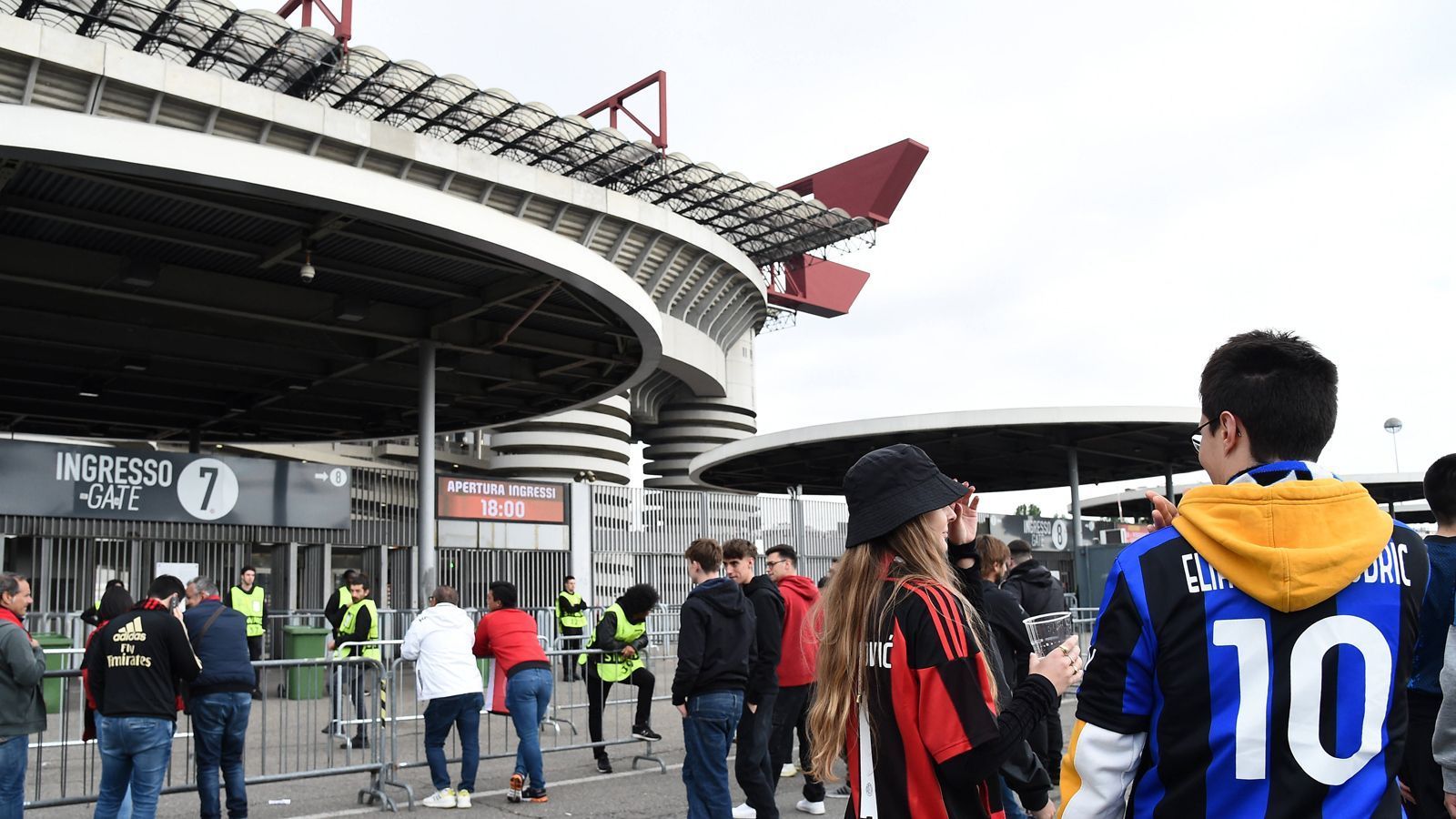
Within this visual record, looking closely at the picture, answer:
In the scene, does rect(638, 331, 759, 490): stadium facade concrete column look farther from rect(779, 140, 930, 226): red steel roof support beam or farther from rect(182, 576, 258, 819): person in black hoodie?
rect(182, 576, 258, 819): person in black hoodie

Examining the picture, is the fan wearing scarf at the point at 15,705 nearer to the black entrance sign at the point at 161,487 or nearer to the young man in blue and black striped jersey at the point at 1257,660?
the young man in blue and black striped jersey at the point at 1257,660

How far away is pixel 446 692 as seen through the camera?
9234 mm

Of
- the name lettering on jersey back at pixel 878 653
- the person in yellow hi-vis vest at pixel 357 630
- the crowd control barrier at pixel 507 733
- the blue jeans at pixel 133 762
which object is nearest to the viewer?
the name lettering on jersey back at pixel 878 653

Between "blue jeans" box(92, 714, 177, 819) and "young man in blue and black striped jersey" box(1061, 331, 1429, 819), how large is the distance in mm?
6553

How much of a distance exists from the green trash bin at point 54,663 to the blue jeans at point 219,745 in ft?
23.5

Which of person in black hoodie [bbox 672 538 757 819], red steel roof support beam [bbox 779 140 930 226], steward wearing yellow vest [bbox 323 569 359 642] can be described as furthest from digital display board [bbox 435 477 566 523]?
red steel roof support beam [bbox 779 140 930 226]

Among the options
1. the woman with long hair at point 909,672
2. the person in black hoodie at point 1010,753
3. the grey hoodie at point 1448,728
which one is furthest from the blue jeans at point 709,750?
the grey hoodie at point 1448,728

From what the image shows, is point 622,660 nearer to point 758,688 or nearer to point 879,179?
point 758,688

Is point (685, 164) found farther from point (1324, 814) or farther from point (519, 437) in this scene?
point (1324, 814)

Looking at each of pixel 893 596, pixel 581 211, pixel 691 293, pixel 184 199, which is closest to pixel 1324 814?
pixel 893 596

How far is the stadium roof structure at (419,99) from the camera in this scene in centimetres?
3450

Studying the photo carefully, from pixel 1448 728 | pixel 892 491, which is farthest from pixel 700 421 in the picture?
pixel 892 491

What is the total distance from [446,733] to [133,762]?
8.38ft

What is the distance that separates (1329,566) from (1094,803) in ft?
2.26
